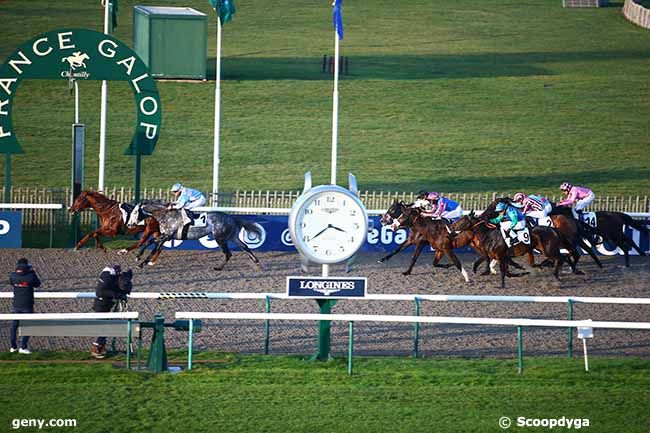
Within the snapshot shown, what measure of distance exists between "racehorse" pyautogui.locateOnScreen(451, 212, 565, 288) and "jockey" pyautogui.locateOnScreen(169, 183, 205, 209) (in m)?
4.53

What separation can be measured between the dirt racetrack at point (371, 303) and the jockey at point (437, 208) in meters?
0.97

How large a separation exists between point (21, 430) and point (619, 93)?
101ft

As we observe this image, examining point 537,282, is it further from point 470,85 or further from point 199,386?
point 470,85

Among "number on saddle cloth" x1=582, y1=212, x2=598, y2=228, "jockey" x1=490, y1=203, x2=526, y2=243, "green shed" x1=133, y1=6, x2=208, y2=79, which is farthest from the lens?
"green shed" x1=133, y1=6, x2=208, y2=79

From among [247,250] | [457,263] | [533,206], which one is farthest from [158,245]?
[533,206]

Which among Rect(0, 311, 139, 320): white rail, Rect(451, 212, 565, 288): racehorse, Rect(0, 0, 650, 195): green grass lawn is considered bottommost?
Rect(0, 311, 139, 320): white rail

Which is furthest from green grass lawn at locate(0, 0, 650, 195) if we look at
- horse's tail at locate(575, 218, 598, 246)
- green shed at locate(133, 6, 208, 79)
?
horse's tail at locate(575, 218, 598, 246)

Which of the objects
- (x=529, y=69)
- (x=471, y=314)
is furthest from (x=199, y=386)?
(x=529, y=69)

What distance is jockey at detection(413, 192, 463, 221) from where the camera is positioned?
21.6 m

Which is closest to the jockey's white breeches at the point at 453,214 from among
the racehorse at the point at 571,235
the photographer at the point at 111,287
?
the racehorse at the point at 571,235

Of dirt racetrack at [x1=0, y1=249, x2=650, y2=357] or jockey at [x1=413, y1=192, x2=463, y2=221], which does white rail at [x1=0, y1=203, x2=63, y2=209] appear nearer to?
dirt racetrack at [x1=0, y1=249, x2=650, y2=357]

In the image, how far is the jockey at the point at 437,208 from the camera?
21625mm

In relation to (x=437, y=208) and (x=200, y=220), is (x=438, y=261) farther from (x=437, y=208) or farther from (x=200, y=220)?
(x=200, y=220)

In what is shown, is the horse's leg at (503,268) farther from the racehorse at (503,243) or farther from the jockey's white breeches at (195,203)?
the jockey's white breeches at (195,203)
